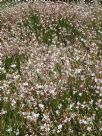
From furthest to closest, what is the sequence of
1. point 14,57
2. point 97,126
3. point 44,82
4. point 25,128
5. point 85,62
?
point 14,57, point 85,62, point 44,82, point 25,128, point 97,126

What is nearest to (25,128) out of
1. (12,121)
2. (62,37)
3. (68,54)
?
(12,121)

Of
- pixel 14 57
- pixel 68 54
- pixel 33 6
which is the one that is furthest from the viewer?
pixel 33 6

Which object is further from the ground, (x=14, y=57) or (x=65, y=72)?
(x=14, y=57)

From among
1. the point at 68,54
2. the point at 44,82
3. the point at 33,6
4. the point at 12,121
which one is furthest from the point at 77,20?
the point at 12,121

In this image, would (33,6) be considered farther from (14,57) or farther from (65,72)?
(65,72)

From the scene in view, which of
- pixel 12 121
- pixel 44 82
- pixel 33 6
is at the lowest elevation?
pixel 12 121

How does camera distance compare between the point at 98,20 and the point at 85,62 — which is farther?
the point at 98,20

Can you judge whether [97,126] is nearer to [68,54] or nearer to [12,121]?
[12,121]
